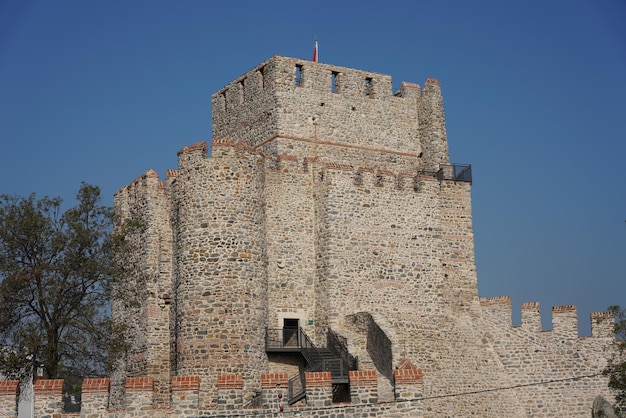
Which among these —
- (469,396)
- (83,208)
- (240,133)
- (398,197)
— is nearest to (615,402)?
(469,396)

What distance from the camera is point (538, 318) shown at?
115 feet

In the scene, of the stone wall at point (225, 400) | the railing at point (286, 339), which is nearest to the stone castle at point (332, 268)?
the railing at point (286, 339)

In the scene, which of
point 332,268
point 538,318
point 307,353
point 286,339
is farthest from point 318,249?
point 538,318

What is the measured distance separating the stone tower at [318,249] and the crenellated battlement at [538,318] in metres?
0.15

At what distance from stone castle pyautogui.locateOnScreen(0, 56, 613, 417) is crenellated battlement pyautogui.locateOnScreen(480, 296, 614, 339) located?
Answer: 5 cm

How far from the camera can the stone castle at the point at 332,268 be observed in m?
30.9

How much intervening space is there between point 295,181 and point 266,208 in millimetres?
1508

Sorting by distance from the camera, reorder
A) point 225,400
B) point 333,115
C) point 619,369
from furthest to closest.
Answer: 1. point 333,115
2. point 619,369
3. point 225,400

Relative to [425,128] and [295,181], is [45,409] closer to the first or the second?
[295,181]

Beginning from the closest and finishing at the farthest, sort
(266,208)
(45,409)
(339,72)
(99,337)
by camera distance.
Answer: (45,409)
(99,337)
(266,208)
(339,72)

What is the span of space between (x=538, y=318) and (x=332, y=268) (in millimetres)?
8079

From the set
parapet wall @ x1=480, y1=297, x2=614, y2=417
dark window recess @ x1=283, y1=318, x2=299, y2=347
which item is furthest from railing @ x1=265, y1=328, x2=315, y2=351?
parapet wall @ x1=480, y1=297, x2=614, y2=417

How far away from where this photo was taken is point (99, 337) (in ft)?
101

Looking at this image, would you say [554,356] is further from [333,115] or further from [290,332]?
[333,115]
